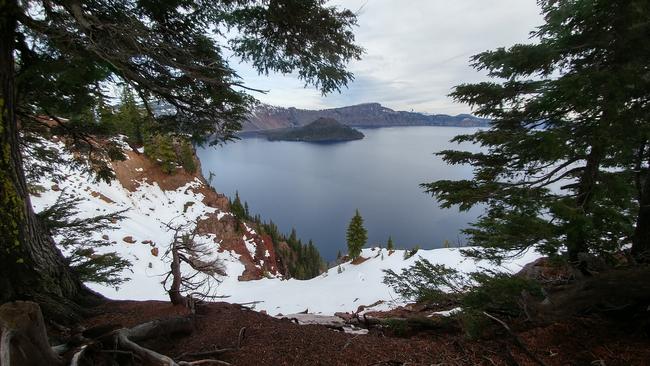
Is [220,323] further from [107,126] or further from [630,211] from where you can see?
[630,211]

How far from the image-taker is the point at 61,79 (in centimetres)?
297

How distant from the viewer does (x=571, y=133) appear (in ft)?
15.1

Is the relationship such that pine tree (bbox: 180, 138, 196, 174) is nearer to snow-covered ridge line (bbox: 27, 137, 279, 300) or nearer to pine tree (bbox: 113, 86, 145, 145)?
snow-covered ridge line (bbox: 27, 137, 279, 300)

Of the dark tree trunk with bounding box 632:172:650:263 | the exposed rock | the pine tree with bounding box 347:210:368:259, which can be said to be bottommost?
the pine tree with bounding box 347:210:368:259

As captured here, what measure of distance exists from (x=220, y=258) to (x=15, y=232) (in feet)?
74.3

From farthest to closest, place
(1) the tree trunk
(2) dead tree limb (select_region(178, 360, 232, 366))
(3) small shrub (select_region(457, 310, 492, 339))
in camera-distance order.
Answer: (3) small shrub (select_region(457, 310, 492, 339))
(1) the tree trunk
(2) dead tree limb (select_region(178, 360, 232, 366))

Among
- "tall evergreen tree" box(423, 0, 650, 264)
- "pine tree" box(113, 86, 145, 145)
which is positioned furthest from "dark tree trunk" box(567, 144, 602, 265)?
"pine tree" box(113, 86, 145, 145)

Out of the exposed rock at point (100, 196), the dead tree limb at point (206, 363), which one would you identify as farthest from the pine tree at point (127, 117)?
the exposed rock at point (100, 196)

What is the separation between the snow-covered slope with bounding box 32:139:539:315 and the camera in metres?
15.2

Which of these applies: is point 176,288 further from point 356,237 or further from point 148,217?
point 148,217

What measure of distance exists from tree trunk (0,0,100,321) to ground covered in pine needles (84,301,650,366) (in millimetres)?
635

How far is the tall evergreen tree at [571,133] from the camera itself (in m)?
3.94

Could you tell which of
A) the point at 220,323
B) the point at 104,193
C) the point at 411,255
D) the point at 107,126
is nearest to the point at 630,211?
the point at 220,323

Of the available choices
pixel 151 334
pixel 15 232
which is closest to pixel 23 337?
pixel 151 334
